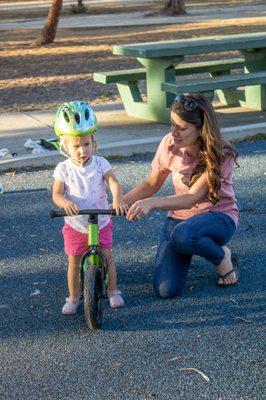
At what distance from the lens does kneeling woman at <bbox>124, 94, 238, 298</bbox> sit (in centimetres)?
477

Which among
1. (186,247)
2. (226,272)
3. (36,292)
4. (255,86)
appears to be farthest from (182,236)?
(255,86)

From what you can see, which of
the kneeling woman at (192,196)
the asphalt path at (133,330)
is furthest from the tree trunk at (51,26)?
the kneeling woman at (192,196)

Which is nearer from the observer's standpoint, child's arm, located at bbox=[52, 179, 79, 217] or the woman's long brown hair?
child's arm, located at bbox=[52, 179, 79, 217]

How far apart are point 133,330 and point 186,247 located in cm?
65

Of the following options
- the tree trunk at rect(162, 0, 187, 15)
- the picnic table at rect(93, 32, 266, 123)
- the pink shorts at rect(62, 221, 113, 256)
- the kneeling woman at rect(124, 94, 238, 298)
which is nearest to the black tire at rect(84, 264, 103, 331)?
the pink shorts at rect(62, 221, 113, 256)

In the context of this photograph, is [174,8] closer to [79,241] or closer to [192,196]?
[192,196]

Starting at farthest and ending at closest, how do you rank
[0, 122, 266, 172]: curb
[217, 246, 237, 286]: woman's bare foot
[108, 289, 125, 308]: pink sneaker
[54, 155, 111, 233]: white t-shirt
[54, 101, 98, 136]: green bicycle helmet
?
[0, 122, 266, 172]: curb, [217, 246, 237, 286]: woman's bare foot, [108, 289, 125, 308]: pink sneaker, [54, 155, 111, 233]: white t-shirt, [54, 101, 98, 136]: green bicycle helmet

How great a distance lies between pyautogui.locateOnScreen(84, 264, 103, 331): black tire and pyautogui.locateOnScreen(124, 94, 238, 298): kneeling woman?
1.49 feet

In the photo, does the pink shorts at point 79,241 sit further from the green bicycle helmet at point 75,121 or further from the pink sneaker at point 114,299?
the green bicycle helmet at point 75,121

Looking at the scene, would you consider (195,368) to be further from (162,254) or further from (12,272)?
(12,272)

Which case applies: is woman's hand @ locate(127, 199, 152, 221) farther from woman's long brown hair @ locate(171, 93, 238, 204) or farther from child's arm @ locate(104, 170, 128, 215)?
woman's long brown hair @ locate(171, 93, 238, 204)

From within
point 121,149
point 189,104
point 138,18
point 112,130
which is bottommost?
point 138,18

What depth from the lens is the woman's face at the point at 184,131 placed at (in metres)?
4.77

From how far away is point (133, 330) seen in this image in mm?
4574
